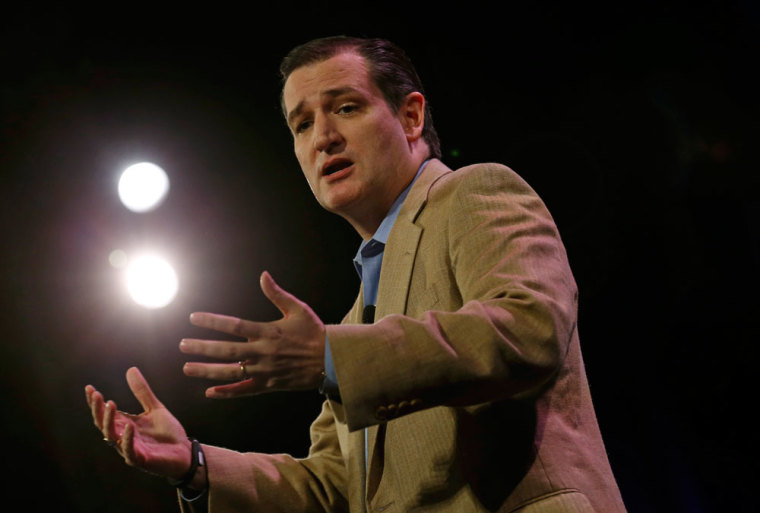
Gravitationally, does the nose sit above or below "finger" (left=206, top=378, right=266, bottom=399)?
above

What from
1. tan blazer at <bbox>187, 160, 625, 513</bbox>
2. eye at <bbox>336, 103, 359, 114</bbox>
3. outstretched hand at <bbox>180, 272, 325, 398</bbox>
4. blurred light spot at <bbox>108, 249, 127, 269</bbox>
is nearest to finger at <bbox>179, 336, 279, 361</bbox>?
outstretched hand at <bbox>180, 272, 325, 398</bbox>

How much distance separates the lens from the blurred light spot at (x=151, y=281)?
382 cm

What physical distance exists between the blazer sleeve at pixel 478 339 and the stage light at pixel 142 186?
307 centimetres

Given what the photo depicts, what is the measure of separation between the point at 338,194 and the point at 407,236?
1.37 feet

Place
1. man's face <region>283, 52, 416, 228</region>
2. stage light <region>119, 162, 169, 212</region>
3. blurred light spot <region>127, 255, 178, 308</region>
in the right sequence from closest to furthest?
man's face <region>283, 52, 416, 228</region>
blurred light spot <region>127, 255, 178, 308</region>
stage light <region>119, 162, 169, 212</region>

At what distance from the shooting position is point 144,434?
1.80m

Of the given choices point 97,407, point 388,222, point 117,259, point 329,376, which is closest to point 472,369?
point 329,376

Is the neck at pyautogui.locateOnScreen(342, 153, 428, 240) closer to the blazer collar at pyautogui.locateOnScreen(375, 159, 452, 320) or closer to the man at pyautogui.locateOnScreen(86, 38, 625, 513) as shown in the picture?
the man at pyautogui.locateOnScreen(86, 38, 625, 513)

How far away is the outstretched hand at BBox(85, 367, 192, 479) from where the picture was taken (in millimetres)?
1643

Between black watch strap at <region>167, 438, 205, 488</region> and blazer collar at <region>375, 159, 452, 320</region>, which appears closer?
blazer collar at <region>375, 159, 452, 320</region>

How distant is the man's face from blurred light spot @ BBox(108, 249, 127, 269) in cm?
215

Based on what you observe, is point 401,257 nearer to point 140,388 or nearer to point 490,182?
point 490,182

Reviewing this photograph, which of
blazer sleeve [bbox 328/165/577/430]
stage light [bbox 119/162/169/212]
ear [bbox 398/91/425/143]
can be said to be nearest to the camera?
blazer sleeve [bbox 328/165/577/430]

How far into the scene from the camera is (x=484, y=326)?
3.80ft
